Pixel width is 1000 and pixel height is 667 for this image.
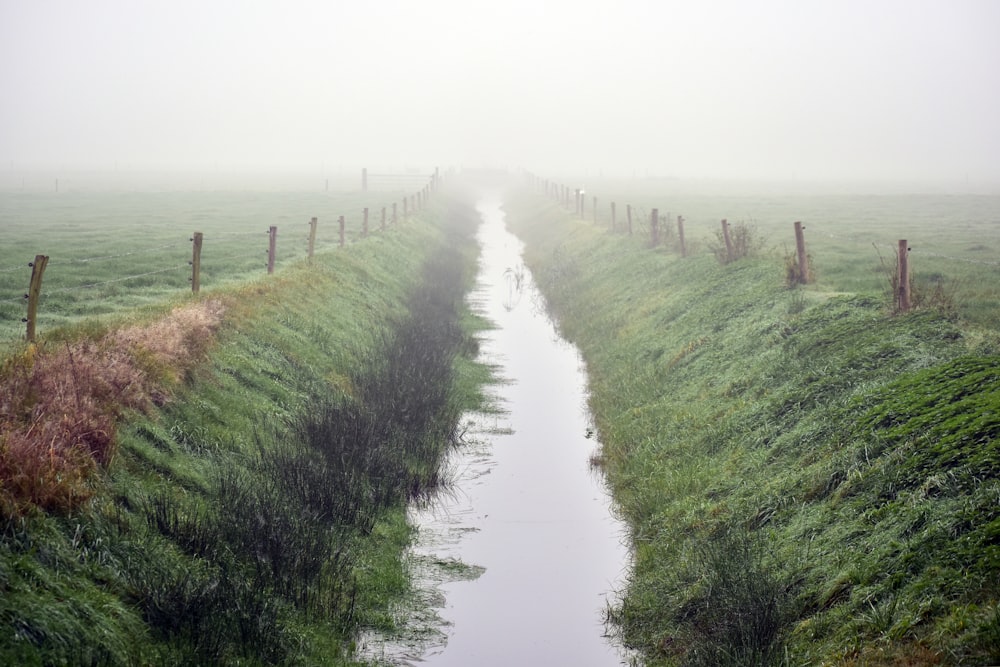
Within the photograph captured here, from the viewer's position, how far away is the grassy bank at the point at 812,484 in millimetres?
7227

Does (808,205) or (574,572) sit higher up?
(808,205)

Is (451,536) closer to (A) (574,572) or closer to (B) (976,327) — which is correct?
(A) (574,572)

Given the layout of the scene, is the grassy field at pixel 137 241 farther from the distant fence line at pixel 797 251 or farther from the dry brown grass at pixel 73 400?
the distant fence line at pixel 797 251

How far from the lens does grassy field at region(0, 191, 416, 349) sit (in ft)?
60.1

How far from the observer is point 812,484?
998cm

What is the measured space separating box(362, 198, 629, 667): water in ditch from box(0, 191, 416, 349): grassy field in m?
6.62

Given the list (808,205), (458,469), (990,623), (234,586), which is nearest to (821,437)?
(990,623)

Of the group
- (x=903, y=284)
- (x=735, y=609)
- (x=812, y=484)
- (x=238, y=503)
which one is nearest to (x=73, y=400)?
(x=238, y=503)

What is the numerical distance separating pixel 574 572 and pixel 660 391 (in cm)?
607

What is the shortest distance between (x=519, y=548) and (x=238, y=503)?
3906 millimetres

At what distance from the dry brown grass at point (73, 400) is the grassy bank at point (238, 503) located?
0.05 meters

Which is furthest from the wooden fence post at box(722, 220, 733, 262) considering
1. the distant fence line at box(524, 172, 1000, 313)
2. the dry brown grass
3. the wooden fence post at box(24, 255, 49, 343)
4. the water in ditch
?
the wooden fence post at box(24, 255, 49, 343)

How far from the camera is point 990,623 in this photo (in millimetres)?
6227

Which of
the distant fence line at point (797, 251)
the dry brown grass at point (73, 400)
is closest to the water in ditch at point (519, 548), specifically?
the dry brown grass at point (73, 400)
